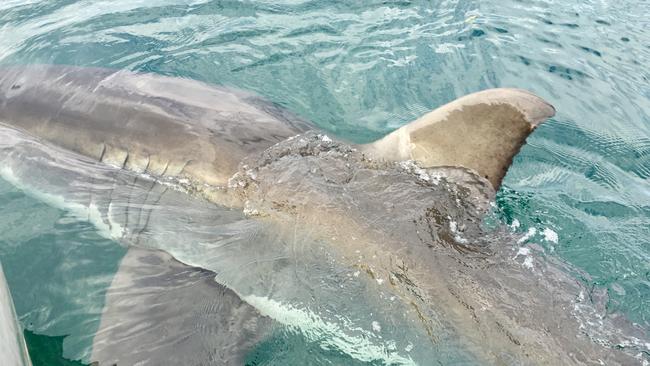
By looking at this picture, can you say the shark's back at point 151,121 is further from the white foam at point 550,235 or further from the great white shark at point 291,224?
the white foam at point 550,235

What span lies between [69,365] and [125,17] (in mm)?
5190

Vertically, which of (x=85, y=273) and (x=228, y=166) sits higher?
(x=228, y=166)

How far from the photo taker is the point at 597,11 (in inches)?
292

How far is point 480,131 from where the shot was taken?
3506 millimetres

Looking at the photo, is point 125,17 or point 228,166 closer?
point 228,166

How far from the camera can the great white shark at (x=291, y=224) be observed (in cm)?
303

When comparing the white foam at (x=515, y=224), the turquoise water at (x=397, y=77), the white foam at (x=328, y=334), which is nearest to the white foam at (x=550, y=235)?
the turquoise water at (x=397, y=77)

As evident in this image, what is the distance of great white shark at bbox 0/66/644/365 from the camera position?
3.03 metres

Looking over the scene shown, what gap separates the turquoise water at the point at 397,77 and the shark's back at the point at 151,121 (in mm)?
570

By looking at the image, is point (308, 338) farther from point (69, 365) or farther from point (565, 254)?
point (565, 254)

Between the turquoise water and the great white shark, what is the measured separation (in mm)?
244

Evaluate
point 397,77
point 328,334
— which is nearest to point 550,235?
point 328,334

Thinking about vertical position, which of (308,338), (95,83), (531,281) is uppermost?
(95,83)

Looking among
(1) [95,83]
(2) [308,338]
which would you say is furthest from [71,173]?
(2) [308,338]
